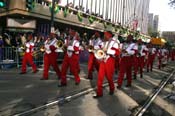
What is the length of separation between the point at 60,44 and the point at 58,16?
14465 millimetres

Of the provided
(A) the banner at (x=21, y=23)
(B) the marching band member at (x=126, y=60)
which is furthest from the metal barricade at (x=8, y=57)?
(B) the marching band member at (x=126, y=60)

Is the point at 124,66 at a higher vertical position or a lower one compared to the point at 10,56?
higher

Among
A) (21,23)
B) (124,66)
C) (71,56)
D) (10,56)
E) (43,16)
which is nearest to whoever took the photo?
(71,56)

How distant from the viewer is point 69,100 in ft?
34.1

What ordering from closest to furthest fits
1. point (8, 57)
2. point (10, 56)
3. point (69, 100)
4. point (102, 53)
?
point (69, 100) → point (102, 53) → point (8, 57) → point (10, 56)

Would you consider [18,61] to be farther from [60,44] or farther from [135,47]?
[135,47]

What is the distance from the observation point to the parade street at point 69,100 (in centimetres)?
905

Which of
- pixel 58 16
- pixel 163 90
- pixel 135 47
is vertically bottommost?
pixel 163 90

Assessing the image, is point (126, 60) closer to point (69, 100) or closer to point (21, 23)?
point (69, 100)

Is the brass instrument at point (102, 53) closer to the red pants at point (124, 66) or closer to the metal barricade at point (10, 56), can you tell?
the red pants at point (124, 66)

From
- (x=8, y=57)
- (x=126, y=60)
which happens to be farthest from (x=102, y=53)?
(x=8, y=57)

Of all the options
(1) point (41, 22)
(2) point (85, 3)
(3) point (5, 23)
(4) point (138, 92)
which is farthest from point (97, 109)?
(2) point (85, 3)

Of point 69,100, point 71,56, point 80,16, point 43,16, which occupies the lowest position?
point 69,100

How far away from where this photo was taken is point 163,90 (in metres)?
14.2
